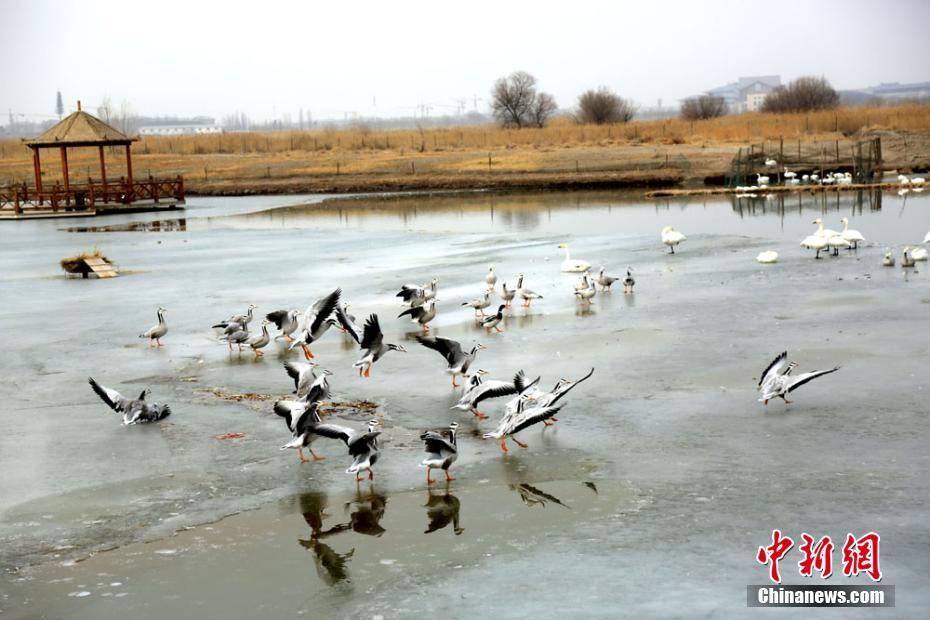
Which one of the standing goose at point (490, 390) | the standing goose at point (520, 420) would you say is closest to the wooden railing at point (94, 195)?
the standing goose at point (490, 390)

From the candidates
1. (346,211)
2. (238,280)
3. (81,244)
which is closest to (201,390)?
(238,280)

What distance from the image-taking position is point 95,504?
8.56 metres

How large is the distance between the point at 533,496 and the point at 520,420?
114cm

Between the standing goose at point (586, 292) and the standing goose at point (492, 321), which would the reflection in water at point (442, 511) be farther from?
the standing goose at point (586, 292)

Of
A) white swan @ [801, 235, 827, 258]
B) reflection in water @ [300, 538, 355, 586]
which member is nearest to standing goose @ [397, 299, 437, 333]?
reflection in water @ [300, 538, 355, 586]

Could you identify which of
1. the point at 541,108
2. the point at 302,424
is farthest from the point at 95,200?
the point at 541,108

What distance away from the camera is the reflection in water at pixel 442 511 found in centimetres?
783

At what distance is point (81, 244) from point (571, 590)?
28133 mm

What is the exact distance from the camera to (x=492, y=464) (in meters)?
9.23

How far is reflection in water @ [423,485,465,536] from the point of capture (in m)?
7.83

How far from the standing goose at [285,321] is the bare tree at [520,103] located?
9251cm

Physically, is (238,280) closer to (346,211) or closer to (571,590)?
(571,590)

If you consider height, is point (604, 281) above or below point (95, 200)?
below

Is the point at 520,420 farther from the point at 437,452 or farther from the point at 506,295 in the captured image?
the point at 506,295
